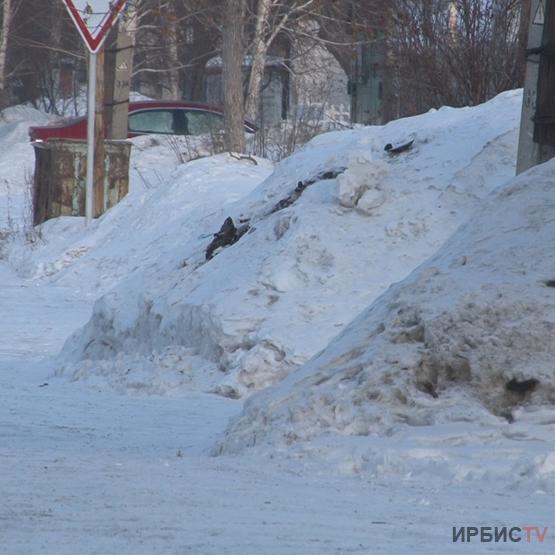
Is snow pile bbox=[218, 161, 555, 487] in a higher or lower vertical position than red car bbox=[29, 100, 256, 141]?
lower

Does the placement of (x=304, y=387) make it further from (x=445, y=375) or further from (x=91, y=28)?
(x=91, y=28)

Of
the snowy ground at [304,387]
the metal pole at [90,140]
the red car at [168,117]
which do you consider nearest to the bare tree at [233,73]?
the metal pole at [90,140]

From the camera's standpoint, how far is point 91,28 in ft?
49.8

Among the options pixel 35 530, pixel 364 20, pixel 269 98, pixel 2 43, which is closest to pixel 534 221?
pixel 35 530

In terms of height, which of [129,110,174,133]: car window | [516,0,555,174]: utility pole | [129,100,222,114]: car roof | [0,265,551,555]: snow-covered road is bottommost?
[0,265,551,555]: snow-covered road

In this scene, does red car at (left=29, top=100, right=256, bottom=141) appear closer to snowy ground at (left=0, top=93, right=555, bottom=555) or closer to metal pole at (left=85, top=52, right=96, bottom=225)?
metal pole at (left=85, top=52, right=96, bottom=225)

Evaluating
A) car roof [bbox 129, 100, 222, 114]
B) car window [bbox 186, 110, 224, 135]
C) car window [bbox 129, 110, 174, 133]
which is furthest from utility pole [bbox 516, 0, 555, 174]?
car window [bbox 129, 110, 174, 133]

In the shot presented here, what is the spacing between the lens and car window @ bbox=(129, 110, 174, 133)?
85.8ft

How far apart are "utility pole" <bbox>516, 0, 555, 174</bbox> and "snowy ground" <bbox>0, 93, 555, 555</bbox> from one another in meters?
0.68

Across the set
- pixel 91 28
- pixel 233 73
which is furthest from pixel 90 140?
pixel 233 73

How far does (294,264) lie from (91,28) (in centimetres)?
728

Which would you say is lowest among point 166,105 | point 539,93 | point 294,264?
point 294,264

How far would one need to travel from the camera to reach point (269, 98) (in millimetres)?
39344

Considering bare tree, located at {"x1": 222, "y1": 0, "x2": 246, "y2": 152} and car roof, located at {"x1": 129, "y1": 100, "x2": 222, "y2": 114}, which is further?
car roof, located at {"x1": 129, "y1": 100, "x2": 222, "y2": 114}
